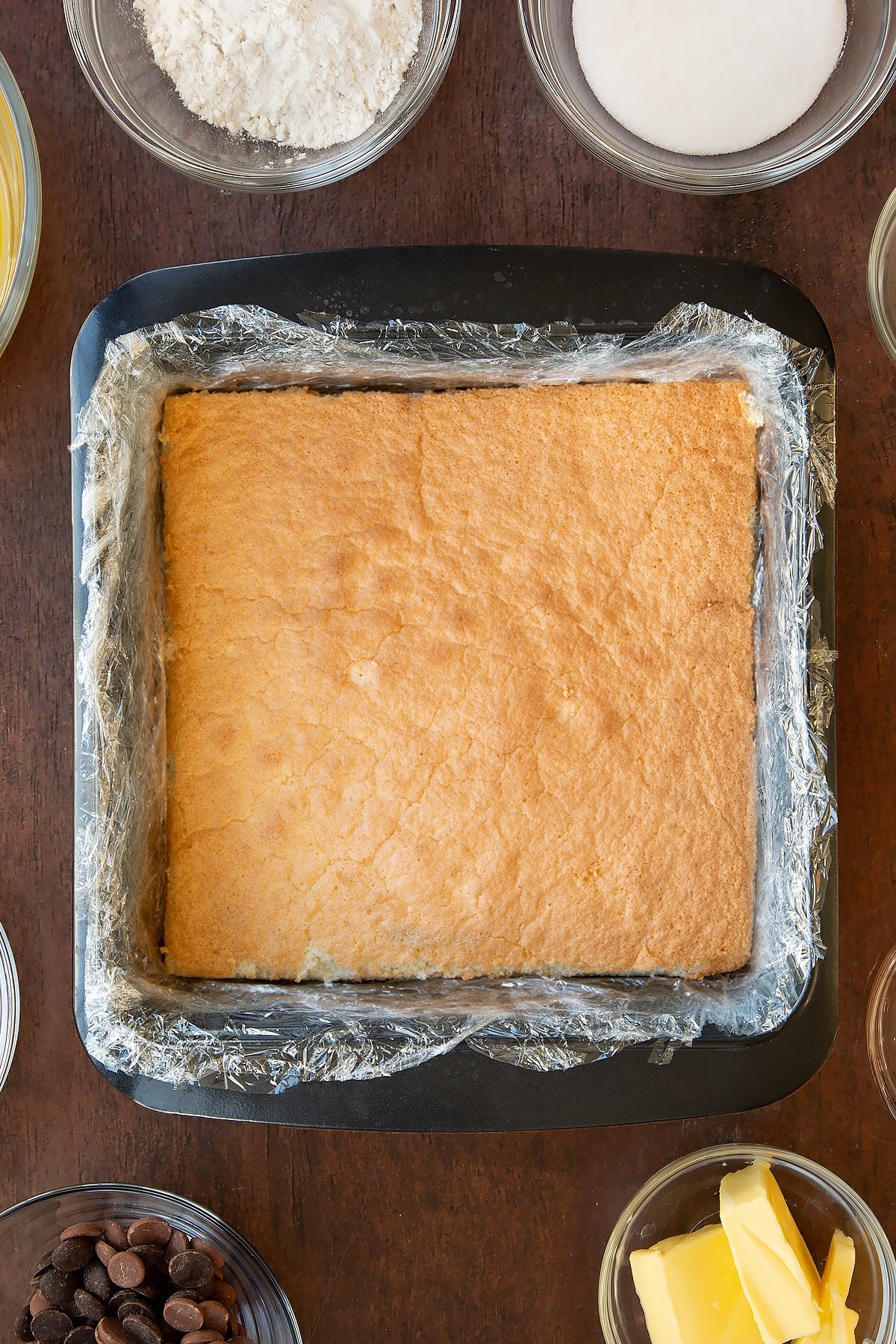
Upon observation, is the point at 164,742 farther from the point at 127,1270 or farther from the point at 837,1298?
the point at 837,1298

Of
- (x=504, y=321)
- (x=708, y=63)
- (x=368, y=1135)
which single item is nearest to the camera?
(x=504, y=321)

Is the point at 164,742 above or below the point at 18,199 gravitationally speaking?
below

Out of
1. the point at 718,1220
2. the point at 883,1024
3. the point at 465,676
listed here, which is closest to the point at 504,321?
the point at 465,676

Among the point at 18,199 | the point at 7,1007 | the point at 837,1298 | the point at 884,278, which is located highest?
the point at 18,199

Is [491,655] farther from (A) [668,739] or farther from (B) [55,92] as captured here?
(B) [55,92]

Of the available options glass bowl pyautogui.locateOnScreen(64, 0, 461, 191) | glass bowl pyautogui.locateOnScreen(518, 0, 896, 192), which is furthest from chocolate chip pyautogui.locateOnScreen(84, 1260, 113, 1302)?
glass bowl pyautogui.locateOnScreen(518, 0, 896, 192)

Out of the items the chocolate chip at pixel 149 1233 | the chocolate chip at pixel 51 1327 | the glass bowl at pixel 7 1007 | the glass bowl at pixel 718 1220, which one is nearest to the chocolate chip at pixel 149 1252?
the chocolate chip at pixel 149 1233
